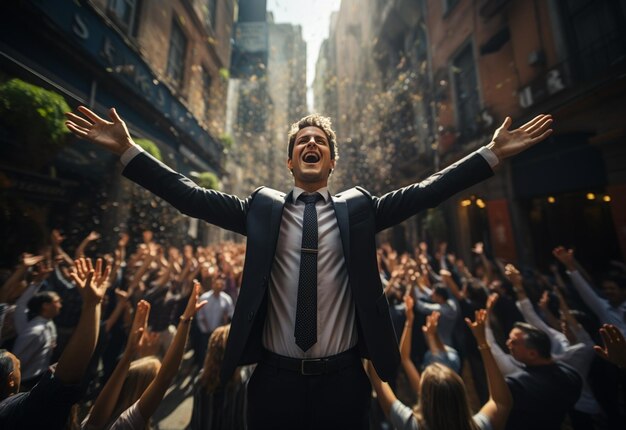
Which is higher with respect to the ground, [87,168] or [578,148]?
[578,148]

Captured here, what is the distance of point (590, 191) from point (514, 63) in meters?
5.09

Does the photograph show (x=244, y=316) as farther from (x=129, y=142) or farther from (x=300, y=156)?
(x=129, y=142)

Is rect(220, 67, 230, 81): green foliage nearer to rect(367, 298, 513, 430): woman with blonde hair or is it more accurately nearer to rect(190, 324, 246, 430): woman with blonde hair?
rect(190, 324, 246, 430): woman with blonde hair

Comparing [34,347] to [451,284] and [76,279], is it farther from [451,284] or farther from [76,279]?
[451,284]

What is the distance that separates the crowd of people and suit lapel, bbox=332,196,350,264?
88 centimetres

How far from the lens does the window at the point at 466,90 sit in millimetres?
11672

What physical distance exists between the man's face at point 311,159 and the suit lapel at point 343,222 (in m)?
0.25

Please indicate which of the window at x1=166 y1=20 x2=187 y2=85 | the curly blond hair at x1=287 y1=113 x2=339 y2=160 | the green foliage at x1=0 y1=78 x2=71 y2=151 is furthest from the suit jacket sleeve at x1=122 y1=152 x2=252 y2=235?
the window at x1=166 y1=20 x2=187 y2=85

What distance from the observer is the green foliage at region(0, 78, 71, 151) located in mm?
3387

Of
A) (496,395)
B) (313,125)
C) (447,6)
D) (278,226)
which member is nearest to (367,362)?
(496,395)

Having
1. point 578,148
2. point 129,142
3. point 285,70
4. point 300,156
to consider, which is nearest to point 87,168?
point 129,142

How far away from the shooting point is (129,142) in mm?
1675

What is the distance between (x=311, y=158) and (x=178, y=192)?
89cm

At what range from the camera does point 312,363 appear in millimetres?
1398
